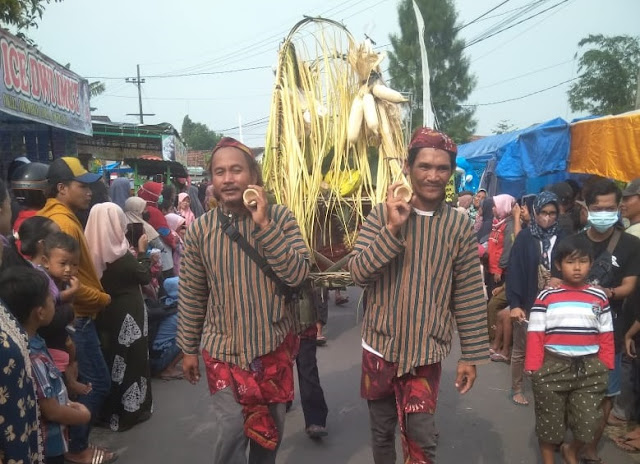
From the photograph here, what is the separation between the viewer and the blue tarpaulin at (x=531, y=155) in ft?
21.6

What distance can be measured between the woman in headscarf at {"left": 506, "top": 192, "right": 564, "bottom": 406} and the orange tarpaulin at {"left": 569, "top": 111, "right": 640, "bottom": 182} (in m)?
1.60

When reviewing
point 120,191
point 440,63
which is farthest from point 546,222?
point 440,63

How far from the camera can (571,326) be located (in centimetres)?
278

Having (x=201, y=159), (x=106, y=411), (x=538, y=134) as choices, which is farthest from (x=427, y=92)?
(x=201, y=159)

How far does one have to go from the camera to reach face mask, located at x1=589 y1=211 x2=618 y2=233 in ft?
10.2

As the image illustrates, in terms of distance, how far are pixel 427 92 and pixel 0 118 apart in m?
5.79

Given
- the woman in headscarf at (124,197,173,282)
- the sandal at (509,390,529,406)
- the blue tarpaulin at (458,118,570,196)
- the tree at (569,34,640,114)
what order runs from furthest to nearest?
1. the tree at (569,34,640,114)
2. the blue tarpaulin at (458,118,570,196)
3. the woman in headscarf at (124,197,173,282)
4. the sandal at (509,390,529,406)

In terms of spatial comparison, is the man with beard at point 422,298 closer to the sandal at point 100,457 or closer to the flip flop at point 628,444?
the flip flop at point 628,444

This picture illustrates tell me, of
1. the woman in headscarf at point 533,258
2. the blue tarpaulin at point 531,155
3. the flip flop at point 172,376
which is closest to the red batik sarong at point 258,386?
the woman in headscarf at point 533,258

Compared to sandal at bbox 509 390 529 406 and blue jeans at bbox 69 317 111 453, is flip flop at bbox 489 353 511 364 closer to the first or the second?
sandal at bbox 509 390 529 406

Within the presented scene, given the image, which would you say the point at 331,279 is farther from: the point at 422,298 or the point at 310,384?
the point at 310,384

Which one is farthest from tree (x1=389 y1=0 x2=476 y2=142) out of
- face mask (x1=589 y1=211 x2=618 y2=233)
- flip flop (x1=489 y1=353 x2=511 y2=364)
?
face mask (x1=589 y1=211 x2=618 y2=233)

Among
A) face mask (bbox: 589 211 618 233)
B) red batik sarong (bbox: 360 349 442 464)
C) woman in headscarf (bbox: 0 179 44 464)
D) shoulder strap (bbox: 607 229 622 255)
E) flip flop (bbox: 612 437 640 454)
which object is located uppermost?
face mask (bbox: 589 211 618 233)

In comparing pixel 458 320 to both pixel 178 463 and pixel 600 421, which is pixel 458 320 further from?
pixel 178 463
